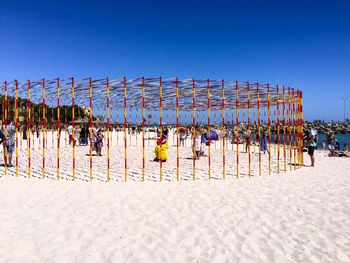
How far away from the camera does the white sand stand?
4219 mm

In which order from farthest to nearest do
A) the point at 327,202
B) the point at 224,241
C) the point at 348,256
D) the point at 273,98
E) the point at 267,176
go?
the point at 273,98 < the point at 267,176 < the point at 327,202 < the point at 224,241 < the point at 348,256

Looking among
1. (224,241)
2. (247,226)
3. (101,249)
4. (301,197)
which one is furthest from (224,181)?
(101,249)

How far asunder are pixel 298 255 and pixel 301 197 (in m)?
3.48

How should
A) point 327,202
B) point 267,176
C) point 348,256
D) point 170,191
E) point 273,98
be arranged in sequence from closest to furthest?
point 348,256, point 327,202, point 170,191, point 267,176, point 273,98

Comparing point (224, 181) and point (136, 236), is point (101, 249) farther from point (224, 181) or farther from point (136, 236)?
point (224, 181)

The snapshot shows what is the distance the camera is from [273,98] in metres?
12.9

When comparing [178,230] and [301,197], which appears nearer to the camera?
[178,230]

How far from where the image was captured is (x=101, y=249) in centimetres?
434

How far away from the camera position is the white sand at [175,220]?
4219 mm

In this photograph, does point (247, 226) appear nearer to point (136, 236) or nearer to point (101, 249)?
point (136, 236)

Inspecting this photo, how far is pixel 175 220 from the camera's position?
221 inches

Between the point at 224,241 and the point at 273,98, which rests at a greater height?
the point at 273,98

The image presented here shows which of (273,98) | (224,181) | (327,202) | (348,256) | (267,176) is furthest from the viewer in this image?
(273,98)

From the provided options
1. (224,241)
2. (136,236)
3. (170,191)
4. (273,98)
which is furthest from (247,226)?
Answer: (273,98)
